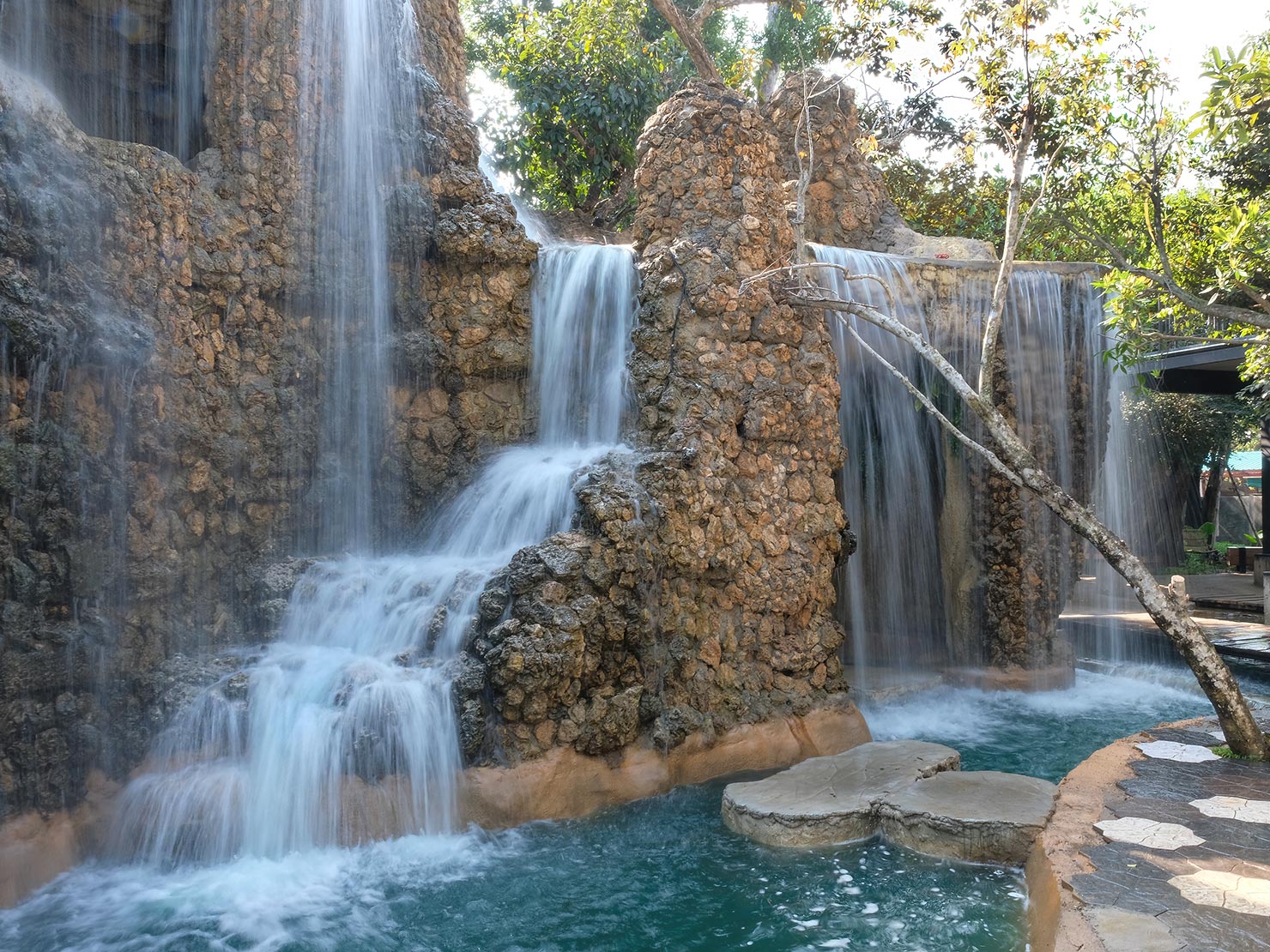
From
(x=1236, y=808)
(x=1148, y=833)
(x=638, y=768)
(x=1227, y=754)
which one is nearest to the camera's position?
(x=1148, y=833)

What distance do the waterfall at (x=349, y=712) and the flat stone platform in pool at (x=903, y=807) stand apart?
2.29 metres

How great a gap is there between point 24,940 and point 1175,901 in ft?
19.7

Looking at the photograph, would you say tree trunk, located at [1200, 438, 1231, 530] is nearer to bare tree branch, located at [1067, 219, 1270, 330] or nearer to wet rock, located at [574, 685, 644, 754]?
bare tree branch, located at [1067, 219, 1270, 330]

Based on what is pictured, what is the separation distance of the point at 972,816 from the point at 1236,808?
151 cm

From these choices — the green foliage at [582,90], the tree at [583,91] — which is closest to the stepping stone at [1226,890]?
the tree at [583,91]

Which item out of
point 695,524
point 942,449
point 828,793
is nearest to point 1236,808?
point 828,793

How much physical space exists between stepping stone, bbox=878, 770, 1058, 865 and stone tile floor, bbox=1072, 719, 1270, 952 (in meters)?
0.58

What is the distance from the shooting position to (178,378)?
7.91 meters

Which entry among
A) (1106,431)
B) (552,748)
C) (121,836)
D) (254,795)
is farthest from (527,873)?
(1106,431)

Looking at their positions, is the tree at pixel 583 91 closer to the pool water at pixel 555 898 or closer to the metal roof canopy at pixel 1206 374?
the metal roof canopy at pixel 1206 374

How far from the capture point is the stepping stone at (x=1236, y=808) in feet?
18.6

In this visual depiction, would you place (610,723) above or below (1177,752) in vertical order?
above

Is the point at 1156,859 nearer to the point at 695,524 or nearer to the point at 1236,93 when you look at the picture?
the point at 695,524

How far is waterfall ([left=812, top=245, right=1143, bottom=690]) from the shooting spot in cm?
1221
